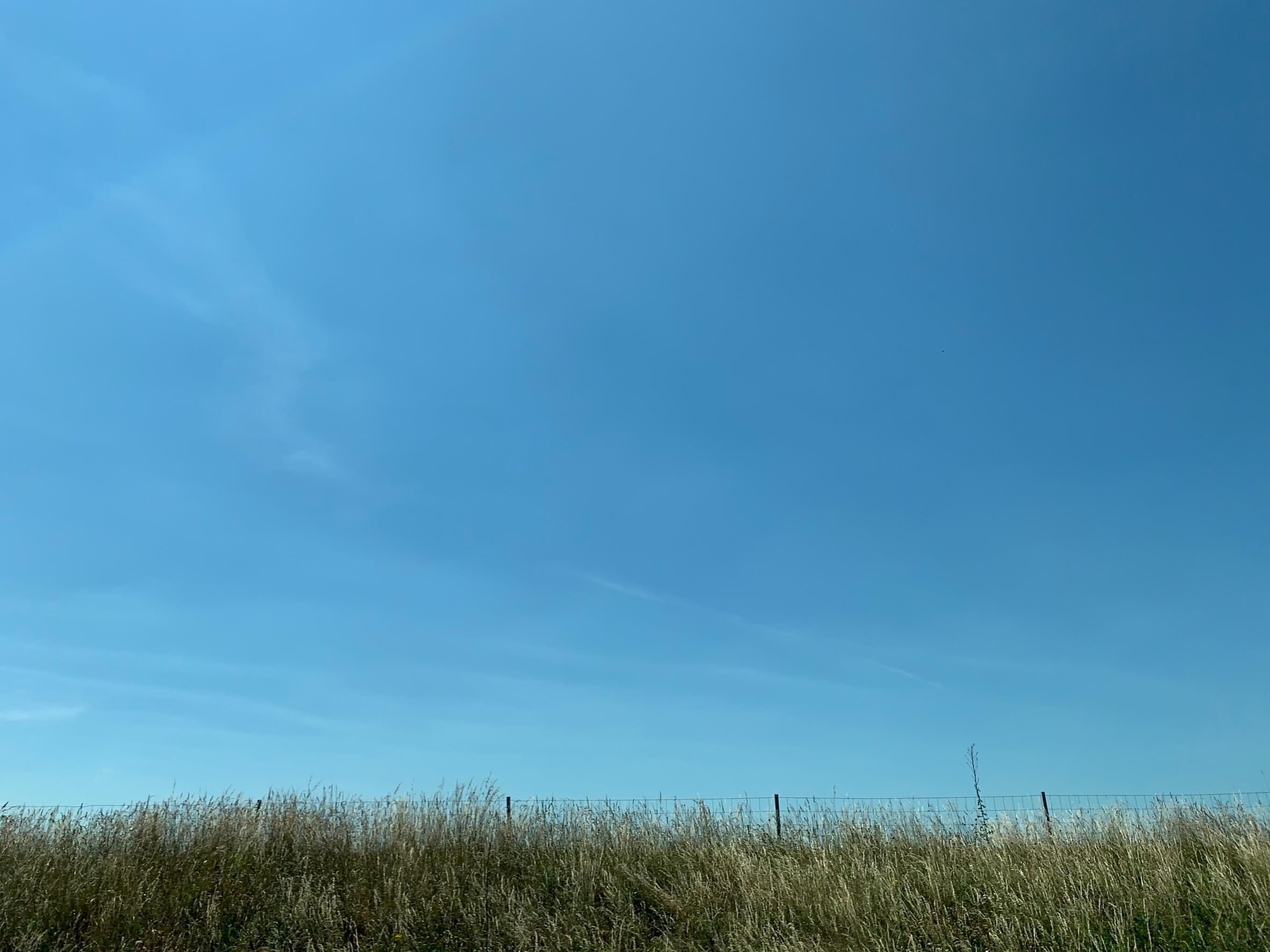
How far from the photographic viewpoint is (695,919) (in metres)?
13.5

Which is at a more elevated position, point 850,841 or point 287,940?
→ point 850,841

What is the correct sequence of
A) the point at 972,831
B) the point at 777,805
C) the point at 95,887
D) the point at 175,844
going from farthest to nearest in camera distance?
the point at 777,805 → the point at 972,831 → the point at 175,844 → the point at 95,887

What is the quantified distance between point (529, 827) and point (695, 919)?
561 cm

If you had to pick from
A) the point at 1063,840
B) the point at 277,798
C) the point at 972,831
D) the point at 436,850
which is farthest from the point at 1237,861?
the point at 277,798

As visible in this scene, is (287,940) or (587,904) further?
(587,904)

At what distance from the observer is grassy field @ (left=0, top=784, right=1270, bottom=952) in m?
12.4

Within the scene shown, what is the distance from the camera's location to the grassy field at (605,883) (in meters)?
12.4

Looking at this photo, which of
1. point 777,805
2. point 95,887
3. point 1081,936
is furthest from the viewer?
point 777,805

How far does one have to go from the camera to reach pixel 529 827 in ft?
59.7

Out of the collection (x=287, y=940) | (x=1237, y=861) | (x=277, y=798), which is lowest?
(x=287, y=940)

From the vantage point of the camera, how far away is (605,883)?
15.2 metres

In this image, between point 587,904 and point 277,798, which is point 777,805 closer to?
point 587,904

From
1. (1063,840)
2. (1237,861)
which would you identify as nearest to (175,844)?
(1063,840)

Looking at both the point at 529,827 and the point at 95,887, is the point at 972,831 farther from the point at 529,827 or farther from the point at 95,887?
the point at 95,887
